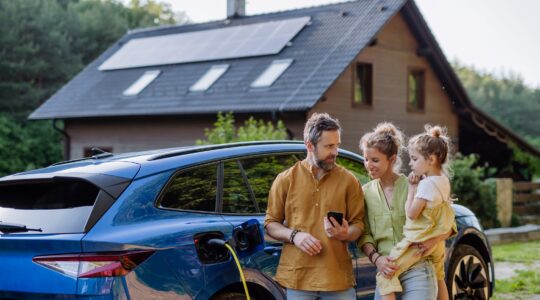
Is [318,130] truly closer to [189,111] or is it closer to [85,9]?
[189,111]

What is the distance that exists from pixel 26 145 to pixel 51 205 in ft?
117

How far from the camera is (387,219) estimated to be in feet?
16.6

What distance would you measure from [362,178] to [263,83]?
17.0 m

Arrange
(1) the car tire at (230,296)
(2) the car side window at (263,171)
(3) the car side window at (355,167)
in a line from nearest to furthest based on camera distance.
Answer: (1) the car tire at (230,296) → (2) the car side window at (263,171) → (3) the car side window at (355,167)


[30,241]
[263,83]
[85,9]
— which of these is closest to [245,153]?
[30,241]

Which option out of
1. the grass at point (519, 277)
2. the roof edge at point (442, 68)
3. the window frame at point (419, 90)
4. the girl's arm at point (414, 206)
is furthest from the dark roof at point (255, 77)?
the girl's arm at point (414, 206)

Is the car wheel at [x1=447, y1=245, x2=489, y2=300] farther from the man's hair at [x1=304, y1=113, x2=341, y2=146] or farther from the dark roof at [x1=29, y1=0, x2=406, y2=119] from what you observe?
the dark roof at [x1=29, y1=0, x2=406, y2=119]

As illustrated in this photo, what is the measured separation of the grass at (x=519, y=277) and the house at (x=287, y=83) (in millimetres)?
7178

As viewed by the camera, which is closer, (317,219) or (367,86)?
(317,219)

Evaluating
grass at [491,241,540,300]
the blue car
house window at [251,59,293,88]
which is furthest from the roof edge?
the blue car

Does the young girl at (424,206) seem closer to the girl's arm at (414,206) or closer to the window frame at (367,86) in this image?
the girl's arm at (414,206)

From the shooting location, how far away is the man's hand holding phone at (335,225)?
184 inches

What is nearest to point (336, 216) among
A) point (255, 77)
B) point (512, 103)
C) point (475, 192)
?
point (475, 192)

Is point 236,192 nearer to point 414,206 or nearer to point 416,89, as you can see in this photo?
point 414,206
